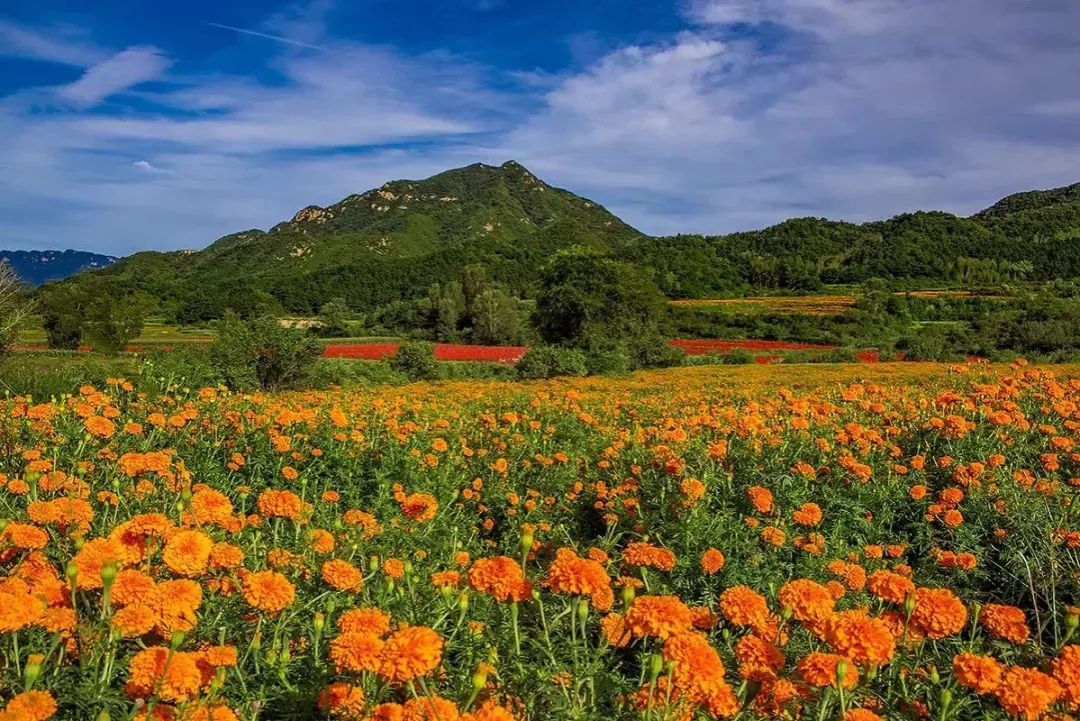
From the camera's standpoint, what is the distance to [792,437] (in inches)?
206

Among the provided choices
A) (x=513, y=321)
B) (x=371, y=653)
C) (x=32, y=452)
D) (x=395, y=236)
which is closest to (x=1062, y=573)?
(x=371, y=653)

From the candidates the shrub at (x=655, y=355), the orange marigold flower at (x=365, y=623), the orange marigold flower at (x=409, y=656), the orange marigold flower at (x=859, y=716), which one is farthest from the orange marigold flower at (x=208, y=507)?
the shrub at (x=655, y=355)

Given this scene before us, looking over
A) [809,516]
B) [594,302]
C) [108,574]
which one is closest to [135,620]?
[108,574]

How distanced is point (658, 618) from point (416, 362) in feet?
76.9

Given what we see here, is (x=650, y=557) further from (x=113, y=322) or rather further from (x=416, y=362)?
(x=113, y=322)

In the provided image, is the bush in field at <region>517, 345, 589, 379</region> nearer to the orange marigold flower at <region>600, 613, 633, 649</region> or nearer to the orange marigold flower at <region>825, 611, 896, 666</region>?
the orange marigold flower at <region>600, 613, 633, 649</region>

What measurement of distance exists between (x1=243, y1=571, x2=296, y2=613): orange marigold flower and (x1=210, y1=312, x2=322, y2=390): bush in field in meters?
16.2

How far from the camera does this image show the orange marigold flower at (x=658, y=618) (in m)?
1.74

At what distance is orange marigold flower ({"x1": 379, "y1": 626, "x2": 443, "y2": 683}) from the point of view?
4.96 ft

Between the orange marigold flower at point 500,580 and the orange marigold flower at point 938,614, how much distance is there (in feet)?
4.07

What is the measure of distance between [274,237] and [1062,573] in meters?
165

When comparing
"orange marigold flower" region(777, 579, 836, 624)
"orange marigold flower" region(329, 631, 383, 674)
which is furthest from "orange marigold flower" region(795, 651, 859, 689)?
"orange marigold flower" region(329, 631, 383, 674)

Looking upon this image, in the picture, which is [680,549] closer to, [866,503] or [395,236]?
[866,503]

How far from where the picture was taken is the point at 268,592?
6.33 ft
